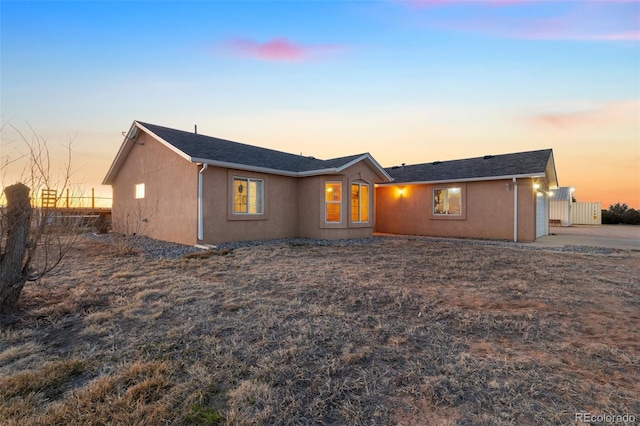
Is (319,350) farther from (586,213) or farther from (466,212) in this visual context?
(586,213)

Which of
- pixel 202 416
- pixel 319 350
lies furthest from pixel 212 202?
pixel 202 416

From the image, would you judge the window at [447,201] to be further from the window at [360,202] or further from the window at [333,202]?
the window at [333,202]

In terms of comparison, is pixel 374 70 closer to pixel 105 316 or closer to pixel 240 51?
pixel 240 51

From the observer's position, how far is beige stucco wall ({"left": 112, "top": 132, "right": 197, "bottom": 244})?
10.4 m

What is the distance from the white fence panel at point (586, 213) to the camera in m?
25.5

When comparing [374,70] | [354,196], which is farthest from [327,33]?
[354,196]

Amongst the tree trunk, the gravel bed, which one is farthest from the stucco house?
the tree trunk

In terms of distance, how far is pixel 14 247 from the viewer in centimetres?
374

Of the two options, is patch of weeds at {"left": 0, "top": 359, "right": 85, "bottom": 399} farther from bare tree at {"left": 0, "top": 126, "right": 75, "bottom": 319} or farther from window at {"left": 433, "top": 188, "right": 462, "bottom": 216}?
window at {"left": 433, "top": 188, "right": 462, "bottom": 216}

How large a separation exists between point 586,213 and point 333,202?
87.6 ft

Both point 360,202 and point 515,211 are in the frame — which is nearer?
point 515,211

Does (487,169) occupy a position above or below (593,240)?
above

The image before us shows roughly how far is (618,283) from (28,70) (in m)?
16.3

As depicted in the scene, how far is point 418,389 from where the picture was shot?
222 cm
